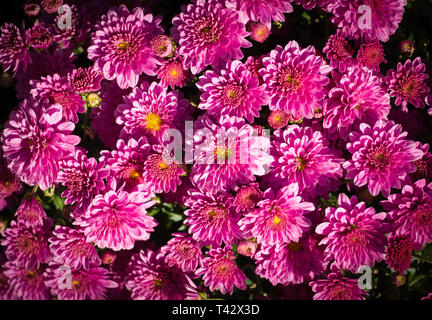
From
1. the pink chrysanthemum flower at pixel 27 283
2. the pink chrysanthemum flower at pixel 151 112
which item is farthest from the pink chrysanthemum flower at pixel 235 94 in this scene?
the pink chrysanthemum flower at pixel 27 283

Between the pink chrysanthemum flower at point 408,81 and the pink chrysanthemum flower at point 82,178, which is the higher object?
the pink chrysanthemum flower at point 408,81

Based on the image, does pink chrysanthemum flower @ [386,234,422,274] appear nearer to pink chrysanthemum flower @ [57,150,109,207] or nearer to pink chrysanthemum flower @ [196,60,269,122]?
pink chrysanthemum flower @ [196,60,269,122]

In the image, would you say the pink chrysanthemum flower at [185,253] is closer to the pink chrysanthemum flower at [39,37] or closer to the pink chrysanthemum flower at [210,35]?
the pink chrysanthemum flower at [210,35]

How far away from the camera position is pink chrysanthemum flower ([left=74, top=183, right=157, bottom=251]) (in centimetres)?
140

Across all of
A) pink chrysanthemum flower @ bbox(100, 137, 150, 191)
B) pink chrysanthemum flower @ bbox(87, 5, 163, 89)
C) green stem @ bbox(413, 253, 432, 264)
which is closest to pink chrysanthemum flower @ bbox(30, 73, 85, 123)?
pink chrysanthemum flower @ bbox(87, 5, 163, 89)

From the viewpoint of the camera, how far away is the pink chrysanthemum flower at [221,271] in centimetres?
155

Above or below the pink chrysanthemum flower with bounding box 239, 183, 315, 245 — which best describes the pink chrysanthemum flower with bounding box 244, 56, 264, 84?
above

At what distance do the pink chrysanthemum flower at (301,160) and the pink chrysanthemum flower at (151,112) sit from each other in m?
0.51

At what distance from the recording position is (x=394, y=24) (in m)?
1.45

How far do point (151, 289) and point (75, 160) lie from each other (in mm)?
804

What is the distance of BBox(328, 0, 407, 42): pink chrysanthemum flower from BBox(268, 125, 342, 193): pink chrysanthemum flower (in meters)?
0.53

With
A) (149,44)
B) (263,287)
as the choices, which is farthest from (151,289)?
(149,44)

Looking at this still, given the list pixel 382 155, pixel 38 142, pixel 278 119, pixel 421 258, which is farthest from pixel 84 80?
pixel 421 258

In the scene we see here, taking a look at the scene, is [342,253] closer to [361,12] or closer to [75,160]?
[361,12]
